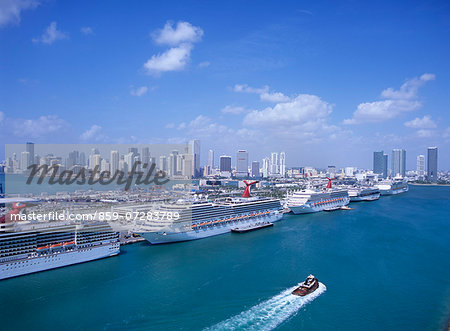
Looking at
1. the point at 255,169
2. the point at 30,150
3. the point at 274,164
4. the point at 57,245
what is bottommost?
the point at 57,245

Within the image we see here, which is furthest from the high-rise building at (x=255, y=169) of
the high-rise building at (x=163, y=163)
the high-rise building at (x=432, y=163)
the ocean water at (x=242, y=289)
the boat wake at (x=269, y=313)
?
the boat wake at (x=269, y=313)

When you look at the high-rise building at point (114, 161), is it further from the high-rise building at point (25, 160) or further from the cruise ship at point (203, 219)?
the cruise ship at point (203, 219)

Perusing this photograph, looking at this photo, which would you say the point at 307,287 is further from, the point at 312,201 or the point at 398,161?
the point at 398,161

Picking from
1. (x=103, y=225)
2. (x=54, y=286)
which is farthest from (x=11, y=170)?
(x=54, y=286)

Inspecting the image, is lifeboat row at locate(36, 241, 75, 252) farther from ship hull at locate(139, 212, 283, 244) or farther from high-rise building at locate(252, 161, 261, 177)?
high-rise building at locate(252, 161, 261, 177)

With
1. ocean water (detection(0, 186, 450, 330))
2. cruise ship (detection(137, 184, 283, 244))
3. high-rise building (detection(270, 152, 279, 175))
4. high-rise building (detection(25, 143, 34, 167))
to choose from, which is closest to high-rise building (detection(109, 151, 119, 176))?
high-rise building (detection(25, 143, 34, 167))

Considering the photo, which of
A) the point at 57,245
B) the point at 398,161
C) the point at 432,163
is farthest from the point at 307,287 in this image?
the point at 398,161
